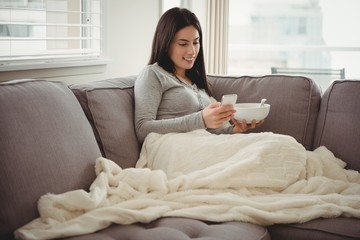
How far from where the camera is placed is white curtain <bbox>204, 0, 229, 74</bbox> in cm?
442

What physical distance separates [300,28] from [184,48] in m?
5.95

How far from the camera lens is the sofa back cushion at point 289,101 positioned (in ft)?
8.68

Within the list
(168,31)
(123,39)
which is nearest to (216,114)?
(168,31)

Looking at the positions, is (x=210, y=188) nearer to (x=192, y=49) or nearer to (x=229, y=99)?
(x=229, y=99)

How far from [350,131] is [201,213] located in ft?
3.16

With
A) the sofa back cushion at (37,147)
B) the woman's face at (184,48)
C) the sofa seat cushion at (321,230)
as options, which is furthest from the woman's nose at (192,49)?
the sofa seat cushion at (321,230)

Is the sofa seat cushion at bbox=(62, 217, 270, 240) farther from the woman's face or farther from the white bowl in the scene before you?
the woman's face

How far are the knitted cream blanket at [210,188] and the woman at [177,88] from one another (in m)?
0.07

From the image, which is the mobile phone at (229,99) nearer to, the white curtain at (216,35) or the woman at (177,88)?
the woman at (177,88)

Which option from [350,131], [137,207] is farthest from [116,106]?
[350,131]

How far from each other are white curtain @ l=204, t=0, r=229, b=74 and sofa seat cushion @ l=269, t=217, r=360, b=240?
264cm

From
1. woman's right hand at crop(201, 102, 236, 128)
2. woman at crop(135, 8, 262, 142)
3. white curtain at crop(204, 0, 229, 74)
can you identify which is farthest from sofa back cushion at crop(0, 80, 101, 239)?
white curtain at crop(204, 0, 229, 74)

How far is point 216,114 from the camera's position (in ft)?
7.71

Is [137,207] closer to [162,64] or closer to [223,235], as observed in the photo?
[223,235]
